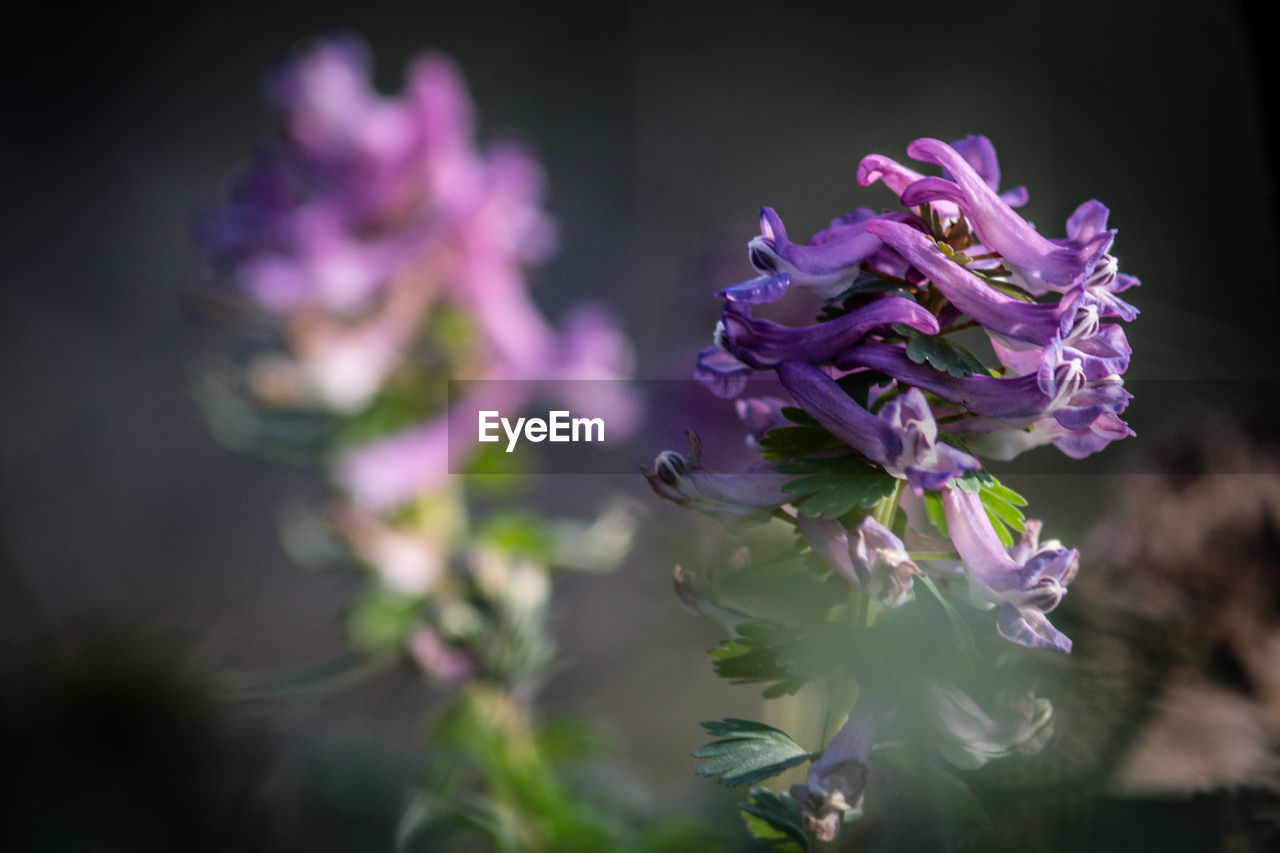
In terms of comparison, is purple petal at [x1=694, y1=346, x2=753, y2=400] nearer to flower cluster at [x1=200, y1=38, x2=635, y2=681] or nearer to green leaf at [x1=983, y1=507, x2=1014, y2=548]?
green leaf at [x1=983, y1=507, x2=1014, y2=548]

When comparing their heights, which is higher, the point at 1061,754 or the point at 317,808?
the point at 1061,754

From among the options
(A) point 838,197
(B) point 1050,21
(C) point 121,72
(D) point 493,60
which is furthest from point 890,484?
(C) point 121,72

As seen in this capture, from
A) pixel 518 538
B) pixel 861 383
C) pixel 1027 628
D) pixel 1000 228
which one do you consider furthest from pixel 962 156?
pixel 518 538

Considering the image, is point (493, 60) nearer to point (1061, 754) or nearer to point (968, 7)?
point (968, 7)

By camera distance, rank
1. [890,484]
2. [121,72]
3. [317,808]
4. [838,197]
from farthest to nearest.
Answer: [121,72]
[838,197]
[317,808]
[890,484]

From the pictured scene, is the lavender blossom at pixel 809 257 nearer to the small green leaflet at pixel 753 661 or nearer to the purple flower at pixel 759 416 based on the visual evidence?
the purple flower at pixel 759 416

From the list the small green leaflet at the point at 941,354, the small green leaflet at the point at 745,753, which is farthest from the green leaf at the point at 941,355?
the small green leaflet at the point at 745,753
